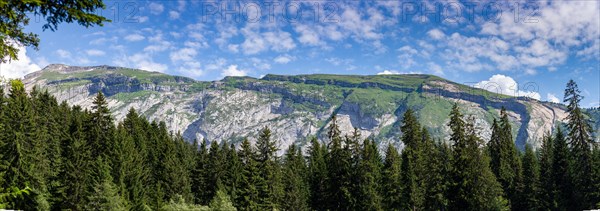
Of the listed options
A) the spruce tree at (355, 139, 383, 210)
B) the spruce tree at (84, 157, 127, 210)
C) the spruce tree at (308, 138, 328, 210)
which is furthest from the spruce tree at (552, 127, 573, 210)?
the spruce tree at (84, 157, 127, 210)

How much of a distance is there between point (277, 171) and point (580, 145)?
39.1m

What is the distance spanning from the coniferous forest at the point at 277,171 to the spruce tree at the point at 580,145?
0.13 meters

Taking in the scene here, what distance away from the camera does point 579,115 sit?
5169 centimetres

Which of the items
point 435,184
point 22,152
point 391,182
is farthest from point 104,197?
point 435,184

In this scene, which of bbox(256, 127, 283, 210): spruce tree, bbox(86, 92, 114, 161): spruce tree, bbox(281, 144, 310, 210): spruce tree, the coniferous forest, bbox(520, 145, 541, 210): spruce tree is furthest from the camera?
bbox(520, 145, 541, 210): spruce tree

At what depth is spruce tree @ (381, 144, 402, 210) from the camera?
5941 centimetres

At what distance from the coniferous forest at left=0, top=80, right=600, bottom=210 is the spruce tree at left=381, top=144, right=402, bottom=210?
0.51 feet

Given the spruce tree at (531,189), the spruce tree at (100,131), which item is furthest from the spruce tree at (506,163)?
the spruce tree at (100,131)

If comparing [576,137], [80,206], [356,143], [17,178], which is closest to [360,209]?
[356,143]

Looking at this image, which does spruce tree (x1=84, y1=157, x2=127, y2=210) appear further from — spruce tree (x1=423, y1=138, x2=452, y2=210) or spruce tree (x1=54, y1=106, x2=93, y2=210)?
spruce tree (x1=423, y1=138, x2=452, y2=210)

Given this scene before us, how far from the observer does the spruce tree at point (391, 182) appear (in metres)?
59.4

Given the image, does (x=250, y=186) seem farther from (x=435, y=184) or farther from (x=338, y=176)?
(x=435, y=184)

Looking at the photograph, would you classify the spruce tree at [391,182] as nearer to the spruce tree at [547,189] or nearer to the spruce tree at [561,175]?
the spruce tree at [547,189]

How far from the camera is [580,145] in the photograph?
52844mm
